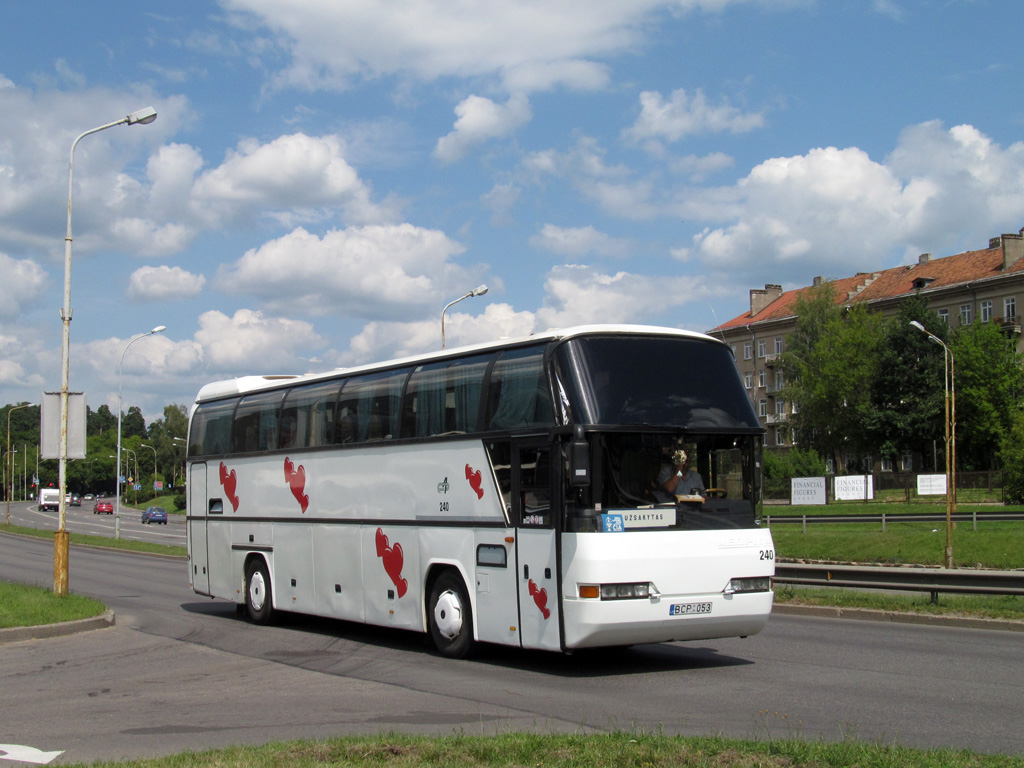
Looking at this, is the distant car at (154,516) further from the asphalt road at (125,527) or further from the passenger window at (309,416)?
the passenger window at (309,416)

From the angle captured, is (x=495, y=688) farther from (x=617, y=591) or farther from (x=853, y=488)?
(x=853, y=488)

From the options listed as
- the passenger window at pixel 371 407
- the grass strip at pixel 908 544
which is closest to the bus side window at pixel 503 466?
the passenger window at pixel 371 407

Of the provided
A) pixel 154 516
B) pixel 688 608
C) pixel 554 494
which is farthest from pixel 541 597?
pixel 154 516

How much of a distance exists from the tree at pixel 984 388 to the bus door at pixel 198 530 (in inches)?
2765

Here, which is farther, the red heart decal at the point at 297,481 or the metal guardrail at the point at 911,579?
the metal guardrail at the point at 911,579

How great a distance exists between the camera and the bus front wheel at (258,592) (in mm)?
16438

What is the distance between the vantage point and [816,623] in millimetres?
15672

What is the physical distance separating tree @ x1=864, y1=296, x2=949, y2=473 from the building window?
652cm

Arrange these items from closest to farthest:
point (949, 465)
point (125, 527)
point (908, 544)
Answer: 1. point (908, 544)
2. point (949, 465)
3. point (125, 527)

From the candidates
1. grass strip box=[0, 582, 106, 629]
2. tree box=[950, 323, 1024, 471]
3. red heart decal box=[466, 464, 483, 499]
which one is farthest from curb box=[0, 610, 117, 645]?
tree box=[950, 323, 1024, 471]

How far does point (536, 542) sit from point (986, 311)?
8264cm

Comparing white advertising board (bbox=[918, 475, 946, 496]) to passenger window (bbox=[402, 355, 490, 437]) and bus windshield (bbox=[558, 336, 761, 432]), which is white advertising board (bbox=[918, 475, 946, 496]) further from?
bus windshield (bbox=[558, 336, 761, 432])

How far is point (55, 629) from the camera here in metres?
14.8

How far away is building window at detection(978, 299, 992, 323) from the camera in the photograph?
84.5m
